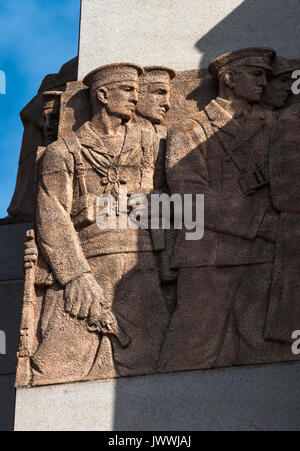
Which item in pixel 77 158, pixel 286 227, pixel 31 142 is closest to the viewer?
pixel 286 227

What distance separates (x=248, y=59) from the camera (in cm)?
1020

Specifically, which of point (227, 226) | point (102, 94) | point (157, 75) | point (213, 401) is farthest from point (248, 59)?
point (213, 401)

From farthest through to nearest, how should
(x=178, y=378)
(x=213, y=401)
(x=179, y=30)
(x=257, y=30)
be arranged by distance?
(x=179, y=30) → (x=257, y=30) → (x=178, y=378) → (x=213, y=401)

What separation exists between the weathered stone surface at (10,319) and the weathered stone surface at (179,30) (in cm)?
262

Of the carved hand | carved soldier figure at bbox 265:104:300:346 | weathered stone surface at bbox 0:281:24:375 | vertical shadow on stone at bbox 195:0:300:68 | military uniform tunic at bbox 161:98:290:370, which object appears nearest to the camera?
carved soldier figure at bbox 265:104:300:346

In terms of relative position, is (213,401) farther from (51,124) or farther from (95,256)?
(51,124)

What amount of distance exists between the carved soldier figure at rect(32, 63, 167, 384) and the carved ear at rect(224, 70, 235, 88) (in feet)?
2.93

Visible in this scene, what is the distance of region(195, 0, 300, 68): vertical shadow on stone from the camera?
10.5m

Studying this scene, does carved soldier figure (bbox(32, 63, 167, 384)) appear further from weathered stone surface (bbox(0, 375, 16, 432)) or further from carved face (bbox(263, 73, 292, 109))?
weathered stone surface (bbox(0, 375, 16, 432))

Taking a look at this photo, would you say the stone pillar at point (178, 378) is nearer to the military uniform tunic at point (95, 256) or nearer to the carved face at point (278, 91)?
the military uniform tunic at point (95, 256)

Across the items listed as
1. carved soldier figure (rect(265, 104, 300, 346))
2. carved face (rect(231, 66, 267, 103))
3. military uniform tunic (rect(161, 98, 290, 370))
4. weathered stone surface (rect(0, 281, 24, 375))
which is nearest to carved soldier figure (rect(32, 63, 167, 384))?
military uniform tunic (rect(161, 98, 290, 370))

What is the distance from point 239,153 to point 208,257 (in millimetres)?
1065

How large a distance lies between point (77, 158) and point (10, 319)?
242 cm

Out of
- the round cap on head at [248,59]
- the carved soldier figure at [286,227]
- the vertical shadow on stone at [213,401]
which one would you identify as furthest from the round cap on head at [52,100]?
the vertical shadow on stone at [213,401]
